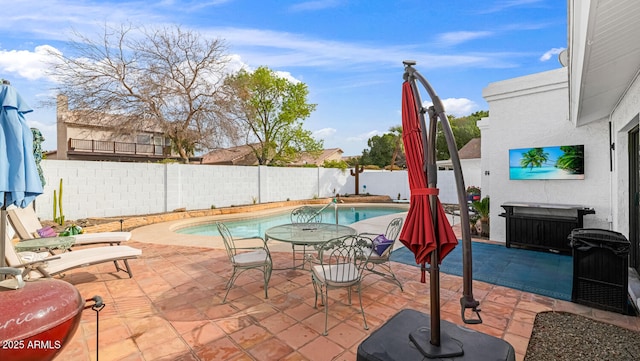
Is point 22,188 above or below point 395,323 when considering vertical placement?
above

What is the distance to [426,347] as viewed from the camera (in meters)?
1.56

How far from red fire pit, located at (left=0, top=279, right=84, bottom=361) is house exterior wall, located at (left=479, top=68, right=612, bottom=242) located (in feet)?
24.3

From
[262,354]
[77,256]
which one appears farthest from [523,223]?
[77,256]

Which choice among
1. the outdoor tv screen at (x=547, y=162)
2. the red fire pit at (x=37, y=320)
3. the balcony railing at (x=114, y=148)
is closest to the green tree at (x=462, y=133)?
the outdoor tv screen at (x=547, y=162)

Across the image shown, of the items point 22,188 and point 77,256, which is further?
point 77,256

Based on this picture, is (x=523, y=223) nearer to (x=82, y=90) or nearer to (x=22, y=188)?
(x=22, y=188)

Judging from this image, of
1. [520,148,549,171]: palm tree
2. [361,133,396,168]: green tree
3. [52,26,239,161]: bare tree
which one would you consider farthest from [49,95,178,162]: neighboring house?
[361,133,396,168]: green tree

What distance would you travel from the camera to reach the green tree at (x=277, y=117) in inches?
749

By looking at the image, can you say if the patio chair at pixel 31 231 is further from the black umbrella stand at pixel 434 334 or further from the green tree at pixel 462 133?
the green tree at pixel 462 133

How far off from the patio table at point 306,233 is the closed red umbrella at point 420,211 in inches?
83.1

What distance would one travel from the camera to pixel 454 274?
4234 mm

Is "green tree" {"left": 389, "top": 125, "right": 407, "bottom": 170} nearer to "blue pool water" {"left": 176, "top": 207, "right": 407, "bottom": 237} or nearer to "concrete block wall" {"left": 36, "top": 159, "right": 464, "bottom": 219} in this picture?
"concrete block wall" {"left": 36, "top": 159, "right": 464, "bottom": 219}

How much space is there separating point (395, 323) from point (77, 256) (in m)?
4.23

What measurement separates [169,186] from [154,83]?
559 centimetres
